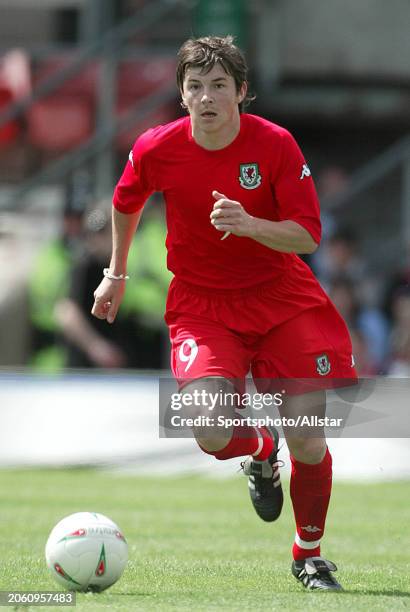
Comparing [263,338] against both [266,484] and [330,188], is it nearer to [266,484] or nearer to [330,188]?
[266,484]

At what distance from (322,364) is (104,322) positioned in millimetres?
6395

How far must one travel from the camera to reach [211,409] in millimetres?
6180

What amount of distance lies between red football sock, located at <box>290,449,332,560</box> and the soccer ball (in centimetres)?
100

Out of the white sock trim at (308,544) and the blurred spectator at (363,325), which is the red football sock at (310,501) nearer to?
the white sock trim at (308,544)

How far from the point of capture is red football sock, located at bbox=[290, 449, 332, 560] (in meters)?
6.53

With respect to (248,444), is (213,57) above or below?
above

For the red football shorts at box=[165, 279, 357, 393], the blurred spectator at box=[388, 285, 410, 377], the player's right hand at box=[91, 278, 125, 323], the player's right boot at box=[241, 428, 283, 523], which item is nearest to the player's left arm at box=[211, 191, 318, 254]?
the red football shorts at box=[165, 279, 357, 393]

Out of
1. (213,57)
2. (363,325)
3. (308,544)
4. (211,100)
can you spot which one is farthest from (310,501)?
(363,325)

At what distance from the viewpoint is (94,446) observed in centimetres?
1234

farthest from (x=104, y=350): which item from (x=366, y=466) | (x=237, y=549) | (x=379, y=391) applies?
(x=237, y=549)

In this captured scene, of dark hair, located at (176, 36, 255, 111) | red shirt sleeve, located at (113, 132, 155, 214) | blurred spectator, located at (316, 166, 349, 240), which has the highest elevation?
dark hair, located at (176, 36, 255, 111)

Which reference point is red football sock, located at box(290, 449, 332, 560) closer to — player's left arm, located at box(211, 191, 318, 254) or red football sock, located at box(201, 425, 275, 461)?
red football sock, located at box(201, 425, 275, 461)

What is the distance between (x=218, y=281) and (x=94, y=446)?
6.05 meters

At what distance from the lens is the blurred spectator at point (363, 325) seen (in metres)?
12.9
